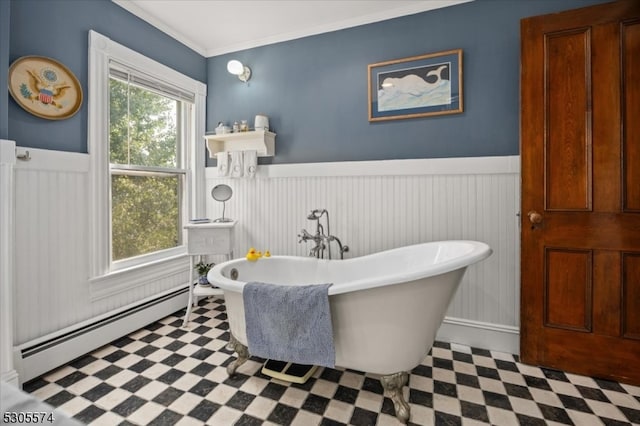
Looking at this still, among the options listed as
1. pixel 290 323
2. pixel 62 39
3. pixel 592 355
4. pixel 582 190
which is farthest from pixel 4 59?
pixel 592 355

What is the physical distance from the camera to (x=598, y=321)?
1771mm

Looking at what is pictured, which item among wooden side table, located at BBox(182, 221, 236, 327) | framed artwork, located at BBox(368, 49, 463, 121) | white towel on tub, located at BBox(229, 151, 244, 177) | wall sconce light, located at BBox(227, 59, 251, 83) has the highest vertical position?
wall sconce light, located at BBox(227, 59, 251, 83)

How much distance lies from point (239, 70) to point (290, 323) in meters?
2.23

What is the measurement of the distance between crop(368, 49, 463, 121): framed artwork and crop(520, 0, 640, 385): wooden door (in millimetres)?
429

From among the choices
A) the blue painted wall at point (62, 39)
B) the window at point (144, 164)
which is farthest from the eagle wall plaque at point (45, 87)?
the window at point (144, 164)

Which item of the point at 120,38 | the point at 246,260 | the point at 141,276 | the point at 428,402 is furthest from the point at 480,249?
the point at 120,38

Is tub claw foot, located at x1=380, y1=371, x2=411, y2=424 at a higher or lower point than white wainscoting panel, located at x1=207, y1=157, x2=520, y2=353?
lower

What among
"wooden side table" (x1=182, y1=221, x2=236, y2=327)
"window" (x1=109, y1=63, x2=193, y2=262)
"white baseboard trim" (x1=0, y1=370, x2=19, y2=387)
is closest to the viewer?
"white baseboard trim" (x1=0, y1=370, x2=19, y2=387)

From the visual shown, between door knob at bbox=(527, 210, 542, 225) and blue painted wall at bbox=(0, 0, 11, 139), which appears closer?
blue painted wall at bbox=(0, 0, 11, 139)

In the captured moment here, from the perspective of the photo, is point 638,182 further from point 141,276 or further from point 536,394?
point 141,276

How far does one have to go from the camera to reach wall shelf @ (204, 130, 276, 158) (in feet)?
8.78

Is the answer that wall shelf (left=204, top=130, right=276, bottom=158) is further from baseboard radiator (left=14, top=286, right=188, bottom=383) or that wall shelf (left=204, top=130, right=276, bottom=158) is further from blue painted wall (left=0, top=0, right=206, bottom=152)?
baseboard radiator (left=14, top=286, right=188, bottom=383)

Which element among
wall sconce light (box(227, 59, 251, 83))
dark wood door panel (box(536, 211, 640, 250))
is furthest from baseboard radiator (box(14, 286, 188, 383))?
dark wood door panel (box(536, 211, 640, 250))

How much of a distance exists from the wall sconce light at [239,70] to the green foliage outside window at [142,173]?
1.96ft
